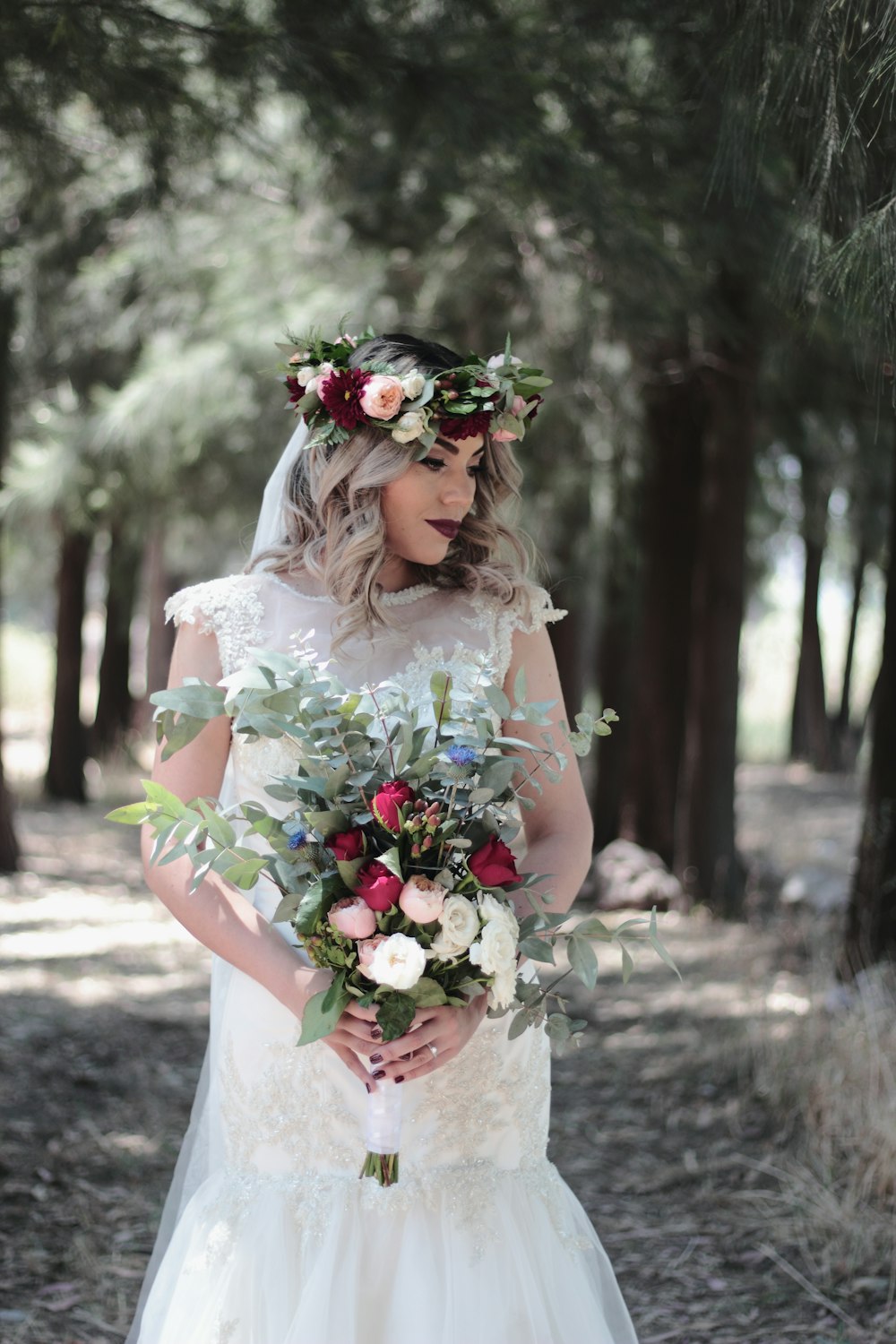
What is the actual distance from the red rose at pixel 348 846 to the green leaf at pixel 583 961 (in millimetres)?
364

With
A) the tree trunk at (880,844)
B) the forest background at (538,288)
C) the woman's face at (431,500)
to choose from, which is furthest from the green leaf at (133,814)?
the tree trunk at (880,844)

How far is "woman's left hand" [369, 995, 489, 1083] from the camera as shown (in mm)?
2070

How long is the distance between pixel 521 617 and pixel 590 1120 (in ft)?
9.87

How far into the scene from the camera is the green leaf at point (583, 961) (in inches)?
81.5

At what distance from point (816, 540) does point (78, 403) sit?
20.3 ft

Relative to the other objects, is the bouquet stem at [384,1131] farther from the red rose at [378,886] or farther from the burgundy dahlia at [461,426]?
the burgundy dahlia at [461,426]

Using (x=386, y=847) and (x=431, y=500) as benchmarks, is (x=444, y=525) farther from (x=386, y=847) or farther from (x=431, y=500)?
(x=386, y=847)

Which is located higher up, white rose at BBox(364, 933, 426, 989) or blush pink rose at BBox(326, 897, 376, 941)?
blush pink rose at BBox(326, 897, 376, 941)

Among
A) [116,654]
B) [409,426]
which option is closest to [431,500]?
[409,426]

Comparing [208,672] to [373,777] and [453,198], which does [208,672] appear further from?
[453,198]

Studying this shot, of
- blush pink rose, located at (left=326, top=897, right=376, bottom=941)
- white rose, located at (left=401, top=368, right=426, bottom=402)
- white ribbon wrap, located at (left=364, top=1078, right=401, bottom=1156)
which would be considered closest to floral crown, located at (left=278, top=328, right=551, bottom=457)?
white rose, located at (left=401, top=368, right=426, bottom=402)

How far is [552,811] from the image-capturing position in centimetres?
252

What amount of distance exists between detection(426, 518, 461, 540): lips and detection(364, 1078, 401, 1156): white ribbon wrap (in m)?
0.99

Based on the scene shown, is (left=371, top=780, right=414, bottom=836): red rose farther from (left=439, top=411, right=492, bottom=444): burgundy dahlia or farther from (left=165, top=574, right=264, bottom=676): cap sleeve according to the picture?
(left=439, top=411, right=492, bottom=444): burgundy dahlia
